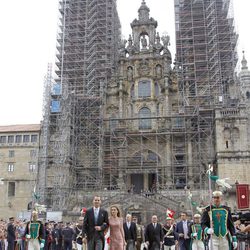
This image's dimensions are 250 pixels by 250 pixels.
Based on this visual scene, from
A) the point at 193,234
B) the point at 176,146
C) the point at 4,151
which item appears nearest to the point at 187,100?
the point at 176,146

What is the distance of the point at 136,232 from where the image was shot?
48.0 feet

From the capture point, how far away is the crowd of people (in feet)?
33.6

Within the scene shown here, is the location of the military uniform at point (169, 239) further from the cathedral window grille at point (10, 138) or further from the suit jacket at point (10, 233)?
the cathedral window grille at point (10, 138)

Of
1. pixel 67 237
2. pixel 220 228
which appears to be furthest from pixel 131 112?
pixel 220 228

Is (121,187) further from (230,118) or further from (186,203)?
(230,118)

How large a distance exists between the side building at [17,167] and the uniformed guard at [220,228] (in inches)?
1630

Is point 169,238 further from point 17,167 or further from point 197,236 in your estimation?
point 17,167

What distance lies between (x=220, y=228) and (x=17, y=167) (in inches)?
1728

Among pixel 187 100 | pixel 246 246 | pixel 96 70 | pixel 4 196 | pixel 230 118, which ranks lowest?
pixel 246 246

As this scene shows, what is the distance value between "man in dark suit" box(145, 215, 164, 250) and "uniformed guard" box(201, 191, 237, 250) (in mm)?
3937

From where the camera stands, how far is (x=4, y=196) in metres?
49.9

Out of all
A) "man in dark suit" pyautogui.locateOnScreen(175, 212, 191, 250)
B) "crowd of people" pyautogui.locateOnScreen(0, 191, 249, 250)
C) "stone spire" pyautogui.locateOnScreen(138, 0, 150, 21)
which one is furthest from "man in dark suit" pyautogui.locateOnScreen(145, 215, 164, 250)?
"stone spire" pyautogui.locateOnScreen(138, 0, 150, 21)

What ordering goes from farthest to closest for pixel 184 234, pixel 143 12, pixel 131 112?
pixel 143 12
pixel 131 112
pixel 184 234

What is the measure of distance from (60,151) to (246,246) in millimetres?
30939
